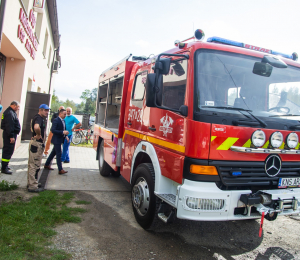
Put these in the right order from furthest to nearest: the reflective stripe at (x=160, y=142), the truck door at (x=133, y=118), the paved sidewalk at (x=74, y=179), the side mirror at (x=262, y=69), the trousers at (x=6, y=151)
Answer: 1. the trousers at (x=6, y=151)
2. the paved sidewalk at (x=74, y=179)
3. the truck door at (x=133, y=118)
4. the side mirror at (x=262, y=69)
5. the reflective stripe at (x=160, y=142)

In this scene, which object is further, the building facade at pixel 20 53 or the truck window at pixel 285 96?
the building facade at pixel 20 53

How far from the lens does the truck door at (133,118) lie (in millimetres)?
4594

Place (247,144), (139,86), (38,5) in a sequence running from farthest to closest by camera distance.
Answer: (38,5) < (139,86) < (247,144)

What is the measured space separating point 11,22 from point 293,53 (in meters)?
7.26

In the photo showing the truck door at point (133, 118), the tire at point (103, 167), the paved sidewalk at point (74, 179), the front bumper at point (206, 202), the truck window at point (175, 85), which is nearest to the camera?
the front bumper at point (206, 202)

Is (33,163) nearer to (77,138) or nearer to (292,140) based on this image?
(292,140)

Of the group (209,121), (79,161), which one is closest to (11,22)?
(79,161)

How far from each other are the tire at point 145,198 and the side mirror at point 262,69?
1939 mm

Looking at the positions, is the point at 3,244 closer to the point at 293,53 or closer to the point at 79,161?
the point at 293,53

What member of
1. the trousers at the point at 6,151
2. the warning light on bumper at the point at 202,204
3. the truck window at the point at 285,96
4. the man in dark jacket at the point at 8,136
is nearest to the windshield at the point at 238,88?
the truck window at the point at 285,96

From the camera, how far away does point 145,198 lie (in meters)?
3.87

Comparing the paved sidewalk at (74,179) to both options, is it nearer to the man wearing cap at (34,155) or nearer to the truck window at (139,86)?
the man wearing cap at (34,155)

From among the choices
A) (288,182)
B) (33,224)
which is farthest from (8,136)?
(288,182)

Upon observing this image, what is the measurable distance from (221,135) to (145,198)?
152cm
